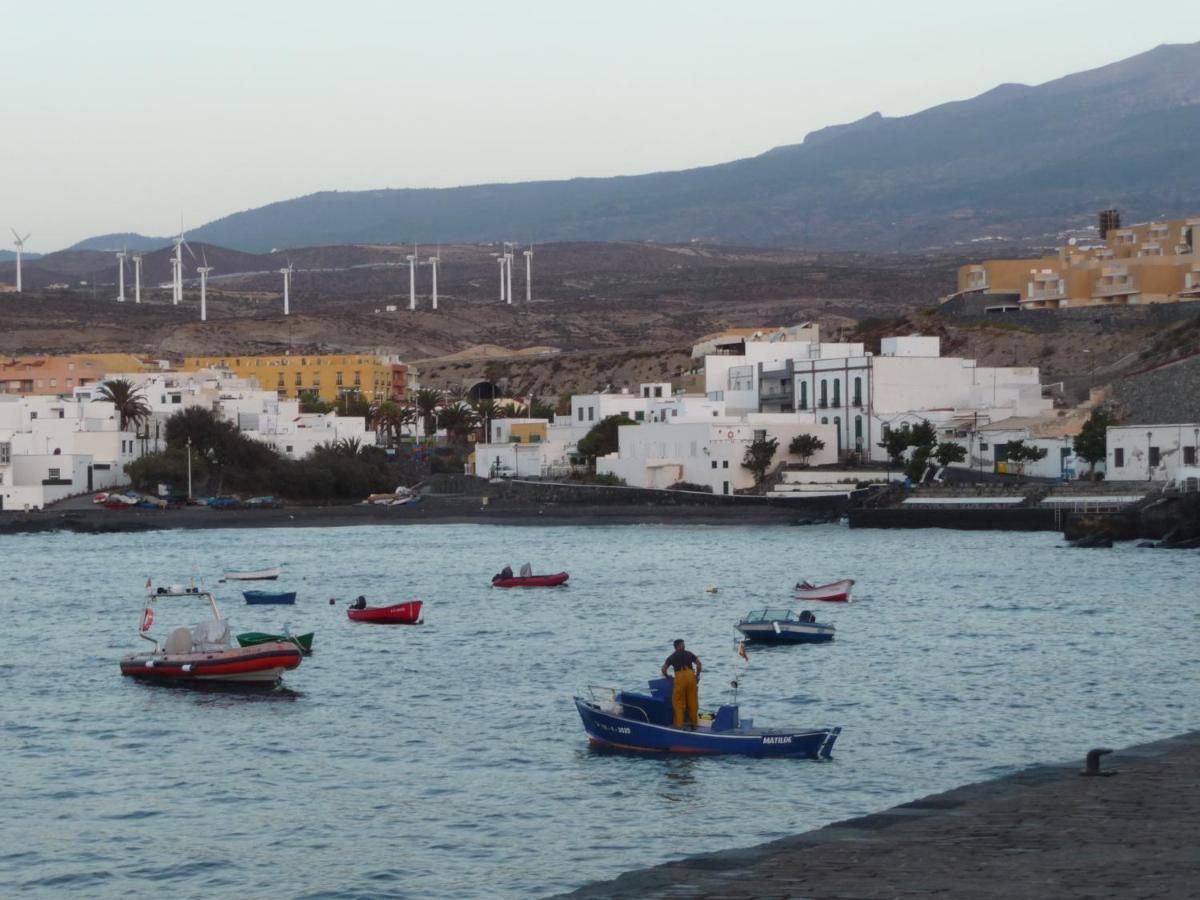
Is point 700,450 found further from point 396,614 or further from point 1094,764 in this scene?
point 1094,764

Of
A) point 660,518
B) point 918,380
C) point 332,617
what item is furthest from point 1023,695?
point 918,380

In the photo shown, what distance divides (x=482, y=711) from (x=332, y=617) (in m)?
23.9

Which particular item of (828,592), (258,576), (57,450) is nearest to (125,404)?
(57,450)

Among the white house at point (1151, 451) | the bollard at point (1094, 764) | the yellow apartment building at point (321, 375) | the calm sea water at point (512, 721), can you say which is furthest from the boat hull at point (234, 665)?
the yellow apartment building at point (321, 375)

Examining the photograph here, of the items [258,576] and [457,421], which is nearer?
[258,576]

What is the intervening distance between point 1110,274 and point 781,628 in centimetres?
11032

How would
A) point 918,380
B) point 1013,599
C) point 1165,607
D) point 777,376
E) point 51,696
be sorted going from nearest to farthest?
point 51,696, point 1165,607, point 1013,599, point 918,380, point 777,376

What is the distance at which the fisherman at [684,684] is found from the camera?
31.8 metres

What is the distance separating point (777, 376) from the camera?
12650cm

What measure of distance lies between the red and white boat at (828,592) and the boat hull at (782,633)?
10920mm

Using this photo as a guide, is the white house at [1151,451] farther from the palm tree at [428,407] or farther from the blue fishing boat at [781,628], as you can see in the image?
the palm tree at [428,407]

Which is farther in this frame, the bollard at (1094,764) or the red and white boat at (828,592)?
the red and white boat at (828,592)

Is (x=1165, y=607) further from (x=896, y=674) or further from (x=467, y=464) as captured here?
(x=467, y=464)

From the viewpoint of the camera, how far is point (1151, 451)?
3848 inches
